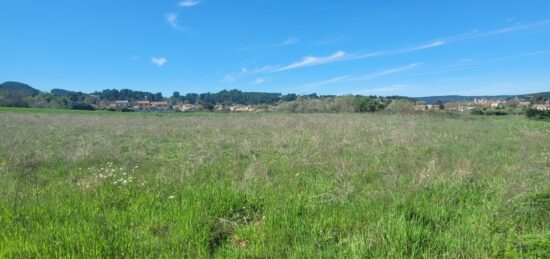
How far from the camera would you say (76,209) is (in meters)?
4.39

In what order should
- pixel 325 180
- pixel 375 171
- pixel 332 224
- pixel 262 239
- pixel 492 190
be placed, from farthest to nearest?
pixel 375 171
pixel 325 180
pixel 492 190
pixel 332 224
pixel 262 239

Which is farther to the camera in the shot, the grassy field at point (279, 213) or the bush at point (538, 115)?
the bush at point (538, 115)

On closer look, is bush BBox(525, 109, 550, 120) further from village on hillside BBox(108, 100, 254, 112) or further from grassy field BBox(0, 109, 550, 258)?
village on hillside BBox(108, 100, 254, 112)

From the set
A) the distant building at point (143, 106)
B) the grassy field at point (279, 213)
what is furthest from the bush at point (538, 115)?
the distant building at point (143, 106)

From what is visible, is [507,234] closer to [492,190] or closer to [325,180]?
[492,190]

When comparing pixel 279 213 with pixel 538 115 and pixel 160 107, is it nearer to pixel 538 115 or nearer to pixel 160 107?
pixel 538 115

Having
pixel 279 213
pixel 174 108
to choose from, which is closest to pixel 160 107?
pixel 174 108

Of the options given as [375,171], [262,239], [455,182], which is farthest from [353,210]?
[375,171]

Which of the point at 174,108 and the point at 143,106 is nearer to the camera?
the point at 174,108

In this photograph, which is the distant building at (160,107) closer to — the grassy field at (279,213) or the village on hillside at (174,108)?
the village on hillside at (174,108)

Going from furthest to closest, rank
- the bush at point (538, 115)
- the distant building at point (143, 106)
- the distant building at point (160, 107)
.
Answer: the distant building at point (143, 106)
the distant building at point (160, 107)
the bush at point (538, 115)

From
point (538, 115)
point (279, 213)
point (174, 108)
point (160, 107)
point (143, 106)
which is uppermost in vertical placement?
point (143, 106)

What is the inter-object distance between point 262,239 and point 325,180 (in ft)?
9.60

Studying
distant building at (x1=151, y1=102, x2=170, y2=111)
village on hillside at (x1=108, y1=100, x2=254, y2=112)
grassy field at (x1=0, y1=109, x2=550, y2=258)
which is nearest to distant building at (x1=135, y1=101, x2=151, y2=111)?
village on hillside at (x1=108, y1=100, x2=254, y2=112)
